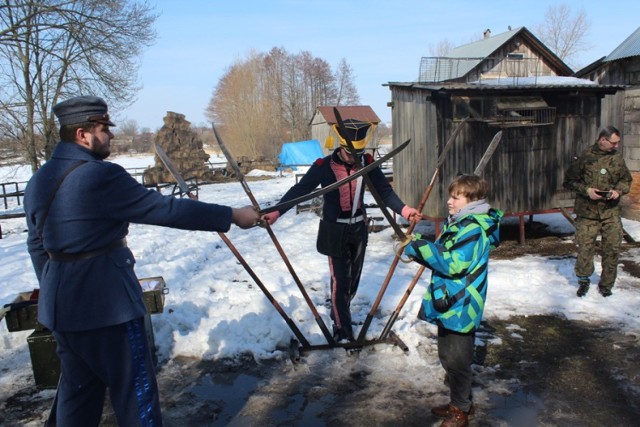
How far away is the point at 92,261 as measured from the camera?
2357 millimetres

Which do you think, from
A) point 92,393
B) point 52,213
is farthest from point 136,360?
point 52,213

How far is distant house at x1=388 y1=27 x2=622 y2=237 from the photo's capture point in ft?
28.3

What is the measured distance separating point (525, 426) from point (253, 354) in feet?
7.24

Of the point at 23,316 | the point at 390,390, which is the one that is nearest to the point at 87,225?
the point at 23,316

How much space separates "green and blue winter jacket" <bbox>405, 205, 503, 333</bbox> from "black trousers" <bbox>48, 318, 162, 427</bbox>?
1596 mm

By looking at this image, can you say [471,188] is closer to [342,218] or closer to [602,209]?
[342,218]

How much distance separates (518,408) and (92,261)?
2.83 meters

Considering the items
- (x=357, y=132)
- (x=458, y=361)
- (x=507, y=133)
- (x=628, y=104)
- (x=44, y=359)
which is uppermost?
(x=628, y=104)

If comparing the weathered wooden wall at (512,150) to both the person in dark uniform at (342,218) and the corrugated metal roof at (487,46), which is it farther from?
the corrugated metal roof at (487,46)

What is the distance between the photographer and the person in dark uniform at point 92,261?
229cm

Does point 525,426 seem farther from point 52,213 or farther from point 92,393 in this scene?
point 52,213

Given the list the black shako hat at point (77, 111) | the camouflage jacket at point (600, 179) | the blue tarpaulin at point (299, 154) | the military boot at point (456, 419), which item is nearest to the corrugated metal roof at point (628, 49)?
the camouflage jacket at point (600, 179)

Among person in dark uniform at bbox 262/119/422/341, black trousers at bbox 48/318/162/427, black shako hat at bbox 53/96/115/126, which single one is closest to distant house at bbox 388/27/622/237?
person in dark uniform at bbox 262/119/422/341

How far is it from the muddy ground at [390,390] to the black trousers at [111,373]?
92 centimetres
